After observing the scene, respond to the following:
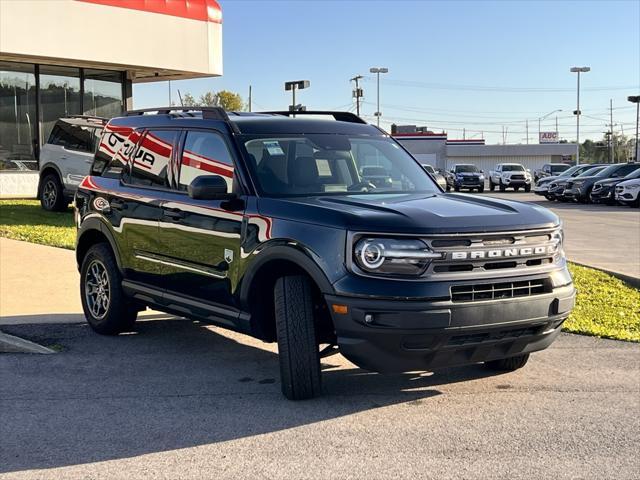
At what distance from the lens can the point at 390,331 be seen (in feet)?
15.3

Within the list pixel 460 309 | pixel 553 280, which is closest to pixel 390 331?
pixel 460 309

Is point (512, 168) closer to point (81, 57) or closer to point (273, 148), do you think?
point (81, 57)

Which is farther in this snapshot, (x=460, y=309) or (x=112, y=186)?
(x=112, y=186)

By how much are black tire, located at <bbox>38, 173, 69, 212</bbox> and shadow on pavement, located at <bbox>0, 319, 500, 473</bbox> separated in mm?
9835

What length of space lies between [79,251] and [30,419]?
2997mm

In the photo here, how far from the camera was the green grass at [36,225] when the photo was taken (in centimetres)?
1316

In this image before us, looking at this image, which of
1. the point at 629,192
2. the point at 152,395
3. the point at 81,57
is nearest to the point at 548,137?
the point at 629,192

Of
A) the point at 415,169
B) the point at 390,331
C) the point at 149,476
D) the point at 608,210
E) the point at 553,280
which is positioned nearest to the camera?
the point at 149,476

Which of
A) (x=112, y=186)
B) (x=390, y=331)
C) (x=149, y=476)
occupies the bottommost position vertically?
(x=149, y=476)

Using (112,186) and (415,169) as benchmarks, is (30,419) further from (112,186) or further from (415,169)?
(415,169)

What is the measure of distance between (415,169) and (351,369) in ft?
5.79

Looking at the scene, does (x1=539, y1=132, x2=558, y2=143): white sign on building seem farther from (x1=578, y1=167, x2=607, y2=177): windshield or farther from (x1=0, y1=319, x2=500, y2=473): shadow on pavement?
(x1=0, y1=319, x2=500, y2=473): shadow on pavement

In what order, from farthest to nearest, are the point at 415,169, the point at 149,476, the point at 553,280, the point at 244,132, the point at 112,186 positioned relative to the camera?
1. the point at 112,186
2. the point at 415,169
3. the point at 244,132
4. the point at 553,280
5. the point at 149,476

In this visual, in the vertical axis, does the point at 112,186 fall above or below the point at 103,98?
below
